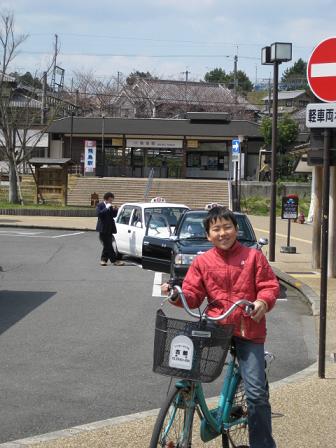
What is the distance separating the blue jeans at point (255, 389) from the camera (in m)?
4.11

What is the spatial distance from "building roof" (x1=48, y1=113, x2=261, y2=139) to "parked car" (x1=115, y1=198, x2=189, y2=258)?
34.3 meters

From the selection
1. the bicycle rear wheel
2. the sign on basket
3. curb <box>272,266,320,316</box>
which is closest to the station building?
curb <box>272,266,320,316</box>

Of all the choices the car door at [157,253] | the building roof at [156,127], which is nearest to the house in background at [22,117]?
the building roof at [156,127]

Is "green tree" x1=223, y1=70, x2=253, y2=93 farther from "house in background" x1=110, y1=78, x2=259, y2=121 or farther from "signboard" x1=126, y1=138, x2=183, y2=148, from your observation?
"signboard" x1=126, y1=138, x2=183, y2=148

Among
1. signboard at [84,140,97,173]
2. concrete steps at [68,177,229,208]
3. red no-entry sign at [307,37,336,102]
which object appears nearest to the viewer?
red no-entry sign at [307,37,336,102]

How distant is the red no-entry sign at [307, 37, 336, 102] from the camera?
253 inches

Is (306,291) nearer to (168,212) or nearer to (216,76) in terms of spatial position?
(168,212)

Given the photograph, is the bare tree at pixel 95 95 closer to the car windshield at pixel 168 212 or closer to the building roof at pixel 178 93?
the building roof at pixel 178 93

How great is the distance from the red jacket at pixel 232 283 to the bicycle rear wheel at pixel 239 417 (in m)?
0.41

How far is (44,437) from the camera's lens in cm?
498

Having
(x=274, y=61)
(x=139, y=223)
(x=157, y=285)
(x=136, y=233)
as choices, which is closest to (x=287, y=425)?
(x=157, y=285)

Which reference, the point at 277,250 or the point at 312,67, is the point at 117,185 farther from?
the point at 312,67

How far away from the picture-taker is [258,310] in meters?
4.03

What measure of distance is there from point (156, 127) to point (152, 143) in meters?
1.19
